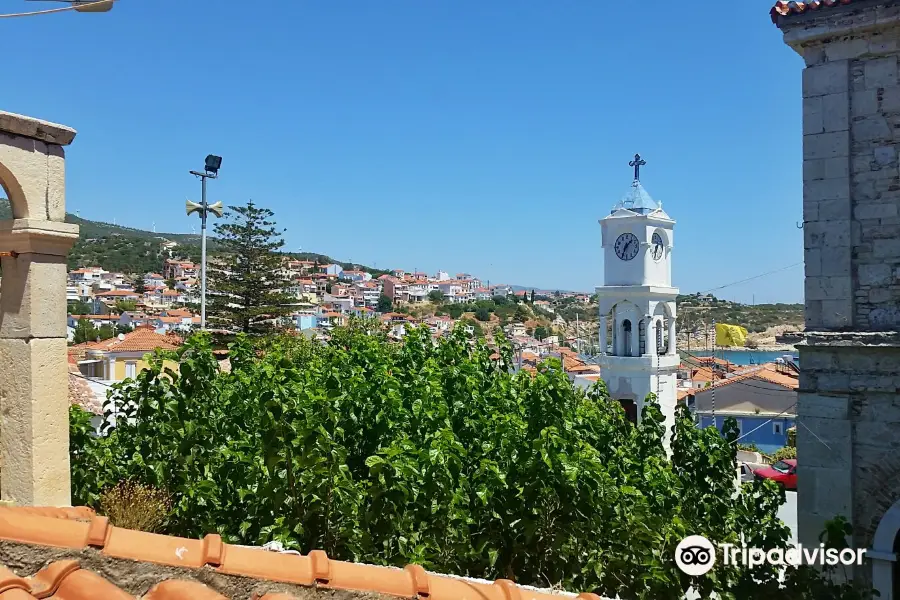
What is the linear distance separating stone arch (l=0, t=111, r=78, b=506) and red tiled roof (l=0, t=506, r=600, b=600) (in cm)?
136

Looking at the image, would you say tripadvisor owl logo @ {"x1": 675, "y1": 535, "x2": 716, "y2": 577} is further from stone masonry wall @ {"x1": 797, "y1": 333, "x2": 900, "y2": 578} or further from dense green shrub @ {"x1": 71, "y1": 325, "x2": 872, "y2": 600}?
stone masonry wall @ {"x1": 797, "y1": 333, "x2": 900, "y2": 578}

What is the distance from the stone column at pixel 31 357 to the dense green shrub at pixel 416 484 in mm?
1422

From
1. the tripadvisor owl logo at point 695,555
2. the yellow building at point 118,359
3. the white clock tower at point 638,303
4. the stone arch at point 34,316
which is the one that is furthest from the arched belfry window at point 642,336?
the yellow building at point 118,359

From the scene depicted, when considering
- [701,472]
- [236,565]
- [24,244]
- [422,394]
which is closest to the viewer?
[236,565]

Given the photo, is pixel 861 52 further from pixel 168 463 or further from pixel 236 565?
pixel 168 463

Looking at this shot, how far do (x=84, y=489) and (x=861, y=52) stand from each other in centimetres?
831

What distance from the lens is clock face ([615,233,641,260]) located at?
19.6 m

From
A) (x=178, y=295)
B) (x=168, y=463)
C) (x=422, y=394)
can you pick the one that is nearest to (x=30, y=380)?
(x=168, y=463)

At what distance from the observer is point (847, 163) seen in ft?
20.9

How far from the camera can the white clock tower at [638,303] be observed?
64.0ft

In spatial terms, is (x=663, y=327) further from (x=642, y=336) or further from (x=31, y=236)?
(x=31, y=236)

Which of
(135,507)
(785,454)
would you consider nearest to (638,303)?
(785,454)

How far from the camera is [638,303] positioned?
19656mm

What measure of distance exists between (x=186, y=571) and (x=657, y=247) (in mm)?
18896
